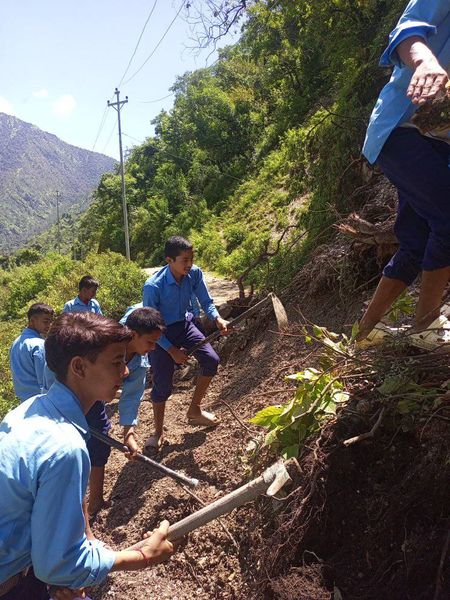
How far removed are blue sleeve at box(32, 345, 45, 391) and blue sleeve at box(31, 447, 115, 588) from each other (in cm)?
235

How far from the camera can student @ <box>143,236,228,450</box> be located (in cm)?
392

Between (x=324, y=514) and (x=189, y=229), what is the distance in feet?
55.3

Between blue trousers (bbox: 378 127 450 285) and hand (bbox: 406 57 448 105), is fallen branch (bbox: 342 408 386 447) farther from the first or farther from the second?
hand (bbox: 406 57 448 105)

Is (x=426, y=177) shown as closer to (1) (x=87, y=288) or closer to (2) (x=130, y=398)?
(2) (x=130, y=398)

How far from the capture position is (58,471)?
1.36m

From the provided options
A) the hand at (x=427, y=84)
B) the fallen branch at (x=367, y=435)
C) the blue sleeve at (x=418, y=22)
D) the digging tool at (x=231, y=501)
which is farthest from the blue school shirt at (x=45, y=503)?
the blue sleeve at (x=418, y=22)

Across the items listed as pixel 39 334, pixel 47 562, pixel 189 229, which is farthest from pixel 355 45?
pixel 189 229

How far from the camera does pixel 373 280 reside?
14.6ft

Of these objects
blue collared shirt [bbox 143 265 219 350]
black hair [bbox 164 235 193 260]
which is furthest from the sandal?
black hair [bbox 164 235 193 260]

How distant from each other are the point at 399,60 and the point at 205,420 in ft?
10.2

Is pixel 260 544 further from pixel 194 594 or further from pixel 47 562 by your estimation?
pixel 47 562

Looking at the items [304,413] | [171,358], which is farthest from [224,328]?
[304,413]

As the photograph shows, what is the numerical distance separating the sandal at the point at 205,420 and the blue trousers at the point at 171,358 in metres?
0.34

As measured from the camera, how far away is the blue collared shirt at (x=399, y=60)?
1.78 m
